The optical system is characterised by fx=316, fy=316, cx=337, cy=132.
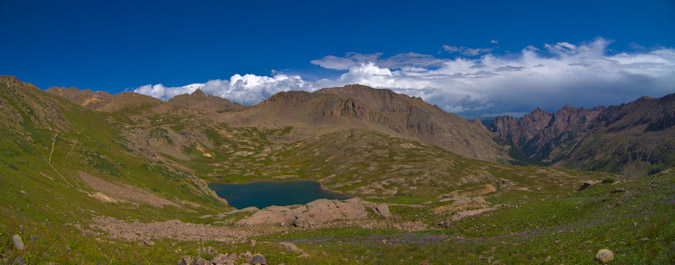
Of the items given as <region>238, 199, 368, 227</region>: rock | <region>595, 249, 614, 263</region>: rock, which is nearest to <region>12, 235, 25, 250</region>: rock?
<region>595, 249, 614, 263</region>: rock

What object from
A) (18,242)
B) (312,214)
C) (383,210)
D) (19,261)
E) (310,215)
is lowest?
(310,215)

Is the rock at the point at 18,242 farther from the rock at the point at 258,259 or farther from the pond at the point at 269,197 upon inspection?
the pond at the point at 269,197

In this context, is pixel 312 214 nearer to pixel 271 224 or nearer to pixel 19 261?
pixel 271 224

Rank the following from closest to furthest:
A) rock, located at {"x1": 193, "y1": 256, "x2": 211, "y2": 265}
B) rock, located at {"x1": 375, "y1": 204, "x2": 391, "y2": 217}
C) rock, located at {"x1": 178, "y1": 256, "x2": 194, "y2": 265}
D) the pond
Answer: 1. rock, located at {"x1": 178, "y1": 256, "x2": 194, "y2": 265}
2. rock, located at {"x1": 193, "y1": 256, "x2": 211, "y2": 265}
3. rock, located at {"x1": 375, "y1": 204, "x2": 391, "y2": 217}
4. the pond

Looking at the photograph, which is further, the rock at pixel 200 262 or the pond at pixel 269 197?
the pond at pixel 269 197

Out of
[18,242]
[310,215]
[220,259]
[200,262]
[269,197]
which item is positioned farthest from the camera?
[269,197]

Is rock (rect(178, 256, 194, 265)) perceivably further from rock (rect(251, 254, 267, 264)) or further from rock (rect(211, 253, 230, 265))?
rock (rect(251, 254, 267, 264))

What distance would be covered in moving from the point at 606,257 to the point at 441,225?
27.3 metres

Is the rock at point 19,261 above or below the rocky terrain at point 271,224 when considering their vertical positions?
above

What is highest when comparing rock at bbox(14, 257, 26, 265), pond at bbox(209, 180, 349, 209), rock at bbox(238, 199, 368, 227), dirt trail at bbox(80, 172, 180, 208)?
rock at bbox(14, 257, 26, 265)

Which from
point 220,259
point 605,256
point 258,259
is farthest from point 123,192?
point 605,256

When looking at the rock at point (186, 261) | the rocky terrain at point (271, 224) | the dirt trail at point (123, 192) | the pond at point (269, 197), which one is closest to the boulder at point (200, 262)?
the rocky terrain at point (271, 224)

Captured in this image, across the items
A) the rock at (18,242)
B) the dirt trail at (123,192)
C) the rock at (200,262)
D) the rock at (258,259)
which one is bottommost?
the dirt trail at (123,192)

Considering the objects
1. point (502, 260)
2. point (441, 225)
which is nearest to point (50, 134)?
point (441, 225)
